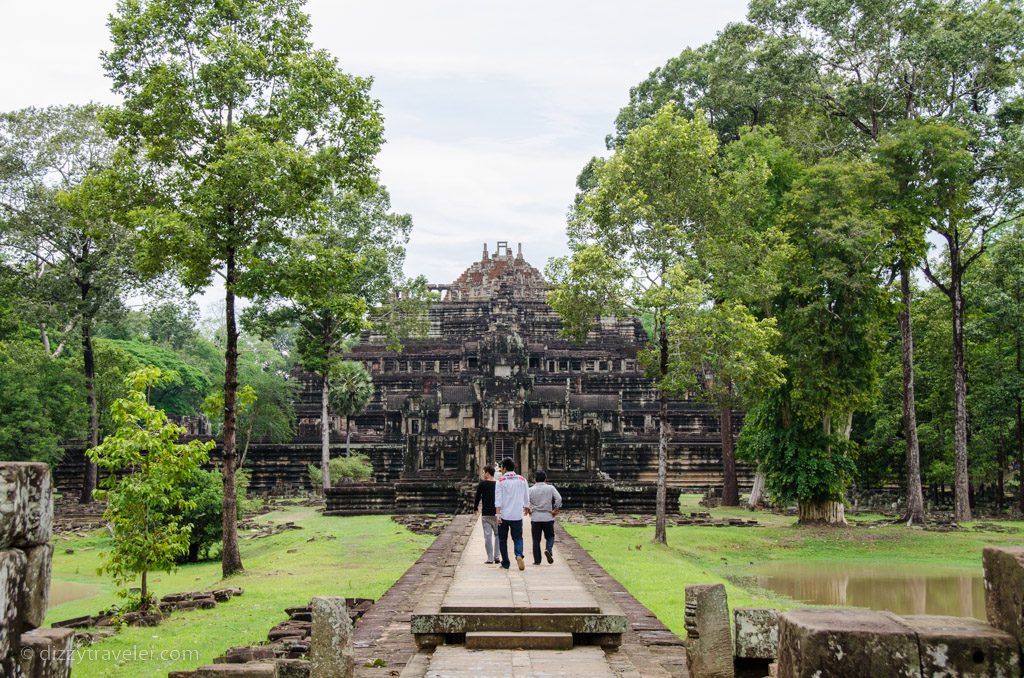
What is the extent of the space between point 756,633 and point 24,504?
15.4 ft

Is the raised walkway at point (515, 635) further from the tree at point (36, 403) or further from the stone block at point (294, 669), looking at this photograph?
the tree at point (36, 403)

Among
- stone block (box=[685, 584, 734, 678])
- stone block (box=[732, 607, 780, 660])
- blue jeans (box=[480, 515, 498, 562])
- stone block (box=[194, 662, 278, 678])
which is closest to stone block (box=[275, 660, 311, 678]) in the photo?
stone block (box=[194, 662, 278, 678])

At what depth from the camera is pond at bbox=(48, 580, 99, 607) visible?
15.7m

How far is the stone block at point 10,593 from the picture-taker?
163 inches

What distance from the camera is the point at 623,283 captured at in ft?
74.5

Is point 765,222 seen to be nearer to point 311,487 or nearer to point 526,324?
point 311,487

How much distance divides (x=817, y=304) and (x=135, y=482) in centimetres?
1769

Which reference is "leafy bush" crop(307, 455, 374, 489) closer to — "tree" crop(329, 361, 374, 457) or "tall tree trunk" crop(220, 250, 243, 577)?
"tree" crop(329, 361, 374, 457)

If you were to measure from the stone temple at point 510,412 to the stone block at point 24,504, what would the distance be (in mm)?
22682

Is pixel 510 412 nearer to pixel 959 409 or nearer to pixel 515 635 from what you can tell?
pixel 959 409

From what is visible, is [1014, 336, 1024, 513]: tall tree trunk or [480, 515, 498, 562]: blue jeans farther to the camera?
[1014, 336, 1024, 513]: tall tree trunk

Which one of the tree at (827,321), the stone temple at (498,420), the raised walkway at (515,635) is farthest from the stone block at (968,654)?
the stone temple at (498,420)

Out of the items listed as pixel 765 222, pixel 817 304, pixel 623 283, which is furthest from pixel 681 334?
pixel 765 222

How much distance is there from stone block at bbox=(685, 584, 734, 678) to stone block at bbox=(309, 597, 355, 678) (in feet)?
8.34
